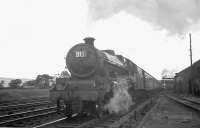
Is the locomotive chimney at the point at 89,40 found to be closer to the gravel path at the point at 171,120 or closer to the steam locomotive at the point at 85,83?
the steam locomotive at the point at 85,83

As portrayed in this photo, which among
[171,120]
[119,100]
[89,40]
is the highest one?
[89,40]

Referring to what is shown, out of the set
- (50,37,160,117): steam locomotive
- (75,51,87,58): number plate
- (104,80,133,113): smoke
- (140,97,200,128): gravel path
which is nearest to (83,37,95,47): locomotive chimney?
(50,37,160,117): steam locomotive

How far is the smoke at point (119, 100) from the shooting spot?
40.4 feet

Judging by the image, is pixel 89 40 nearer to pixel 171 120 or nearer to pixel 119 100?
pixel 119 100

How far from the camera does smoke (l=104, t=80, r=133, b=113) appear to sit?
12.3m

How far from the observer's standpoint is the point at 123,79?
45.5ft

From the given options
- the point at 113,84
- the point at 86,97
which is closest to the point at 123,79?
the point at 113,84

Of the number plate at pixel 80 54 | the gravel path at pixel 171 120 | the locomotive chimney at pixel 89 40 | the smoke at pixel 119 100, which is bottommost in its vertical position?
the gravel path at pixel 171 120

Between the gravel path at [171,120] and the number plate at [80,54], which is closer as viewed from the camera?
the gravel path at [171,120]

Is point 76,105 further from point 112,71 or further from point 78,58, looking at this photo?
point 112,71

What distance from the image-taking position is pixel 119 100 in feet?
42.9

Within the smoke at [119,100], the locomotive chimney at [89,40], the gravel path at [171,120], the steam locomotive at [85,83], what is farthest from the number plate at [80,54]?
the gravel path at [171,120]

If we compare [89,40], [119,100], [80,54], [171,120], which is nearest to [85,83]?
[80,54]

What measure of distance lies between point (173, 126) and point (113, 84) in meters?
3.56
